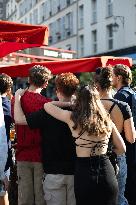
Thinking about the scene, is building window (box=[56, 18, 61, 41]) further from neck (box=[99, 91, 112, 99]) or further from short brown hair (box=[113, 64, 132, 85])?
neck (box=[99, 91, 112, 99])

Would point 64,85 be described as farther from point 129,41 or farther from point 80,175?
point 129,41

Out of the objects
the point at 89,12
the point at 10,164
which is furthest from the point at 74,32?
the point at 10,164

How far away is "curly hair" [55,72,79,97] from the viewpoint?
4.57 m

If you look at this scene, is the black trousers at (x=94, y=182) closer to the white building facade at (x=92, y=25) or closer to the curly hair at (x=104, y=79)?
the curly hair at (x=104, y=79)

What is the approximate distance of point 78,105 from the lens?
421cm

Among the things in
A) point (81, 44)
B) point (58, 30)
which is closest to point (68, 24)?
point (58, 30)

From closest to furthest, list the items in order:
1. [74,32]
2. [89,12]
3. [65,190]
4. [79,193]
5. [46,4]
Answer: [79,193] < [65,190] < [89,12] < [74,32] < [46,4]

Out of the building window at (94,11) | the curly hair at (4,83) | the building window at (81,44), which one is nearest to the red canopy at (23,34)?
the curly hair at (4,83)

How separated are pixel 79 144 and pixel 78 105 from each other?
346mm

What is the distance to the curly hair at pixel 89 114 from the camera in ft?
13.6

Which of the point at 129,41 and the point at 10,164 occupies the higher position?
the point at 129,41

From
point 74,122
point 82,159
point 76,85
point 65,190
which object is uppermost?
point 76,85

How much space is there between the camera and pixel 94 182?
163 inches

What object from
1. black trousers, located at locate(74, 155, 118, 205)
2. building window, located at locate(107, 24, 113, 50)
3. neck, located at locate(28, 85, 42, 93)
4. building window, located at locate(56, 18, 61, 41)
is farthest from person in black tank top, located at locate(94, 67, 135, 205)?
building window, located at locate(56, 18, 61, 41)
